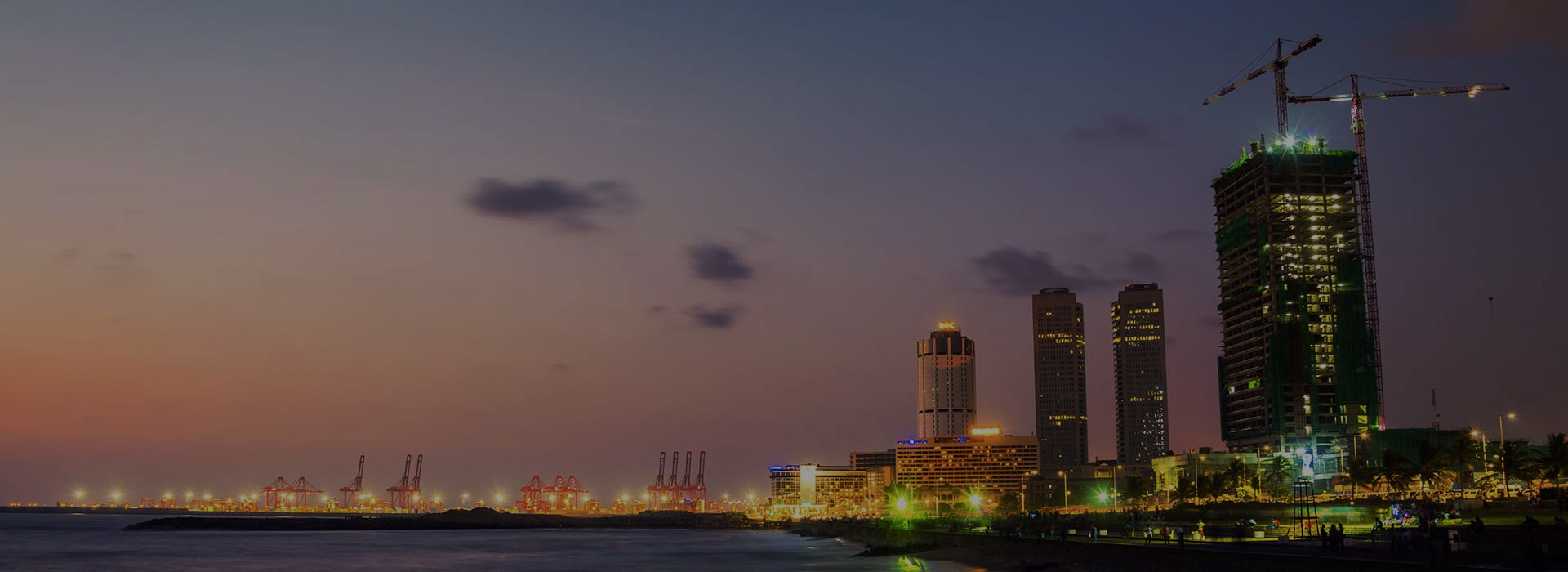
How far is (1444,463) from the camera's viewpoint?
5079 inches

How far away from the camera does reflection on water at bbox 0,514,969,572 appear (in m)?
114

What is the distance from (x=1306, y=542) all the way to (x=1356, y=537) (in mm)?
2698

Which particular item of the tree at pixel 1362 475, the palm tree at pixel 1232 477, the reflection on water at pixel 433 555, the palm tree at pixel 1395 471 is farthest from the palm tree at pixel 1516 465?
the reflection on water at pixel 433 555

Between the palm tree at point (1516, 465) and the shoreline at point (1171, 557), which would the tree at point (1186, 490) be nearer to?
the palm tree at point (1516, 465)

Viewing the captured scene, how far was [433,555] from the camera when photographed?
13838 centimetres

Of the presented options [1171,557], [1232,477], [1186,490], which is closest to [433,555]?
[1171,557]

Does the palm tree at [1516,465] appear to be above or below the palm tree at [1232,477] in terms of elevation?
above

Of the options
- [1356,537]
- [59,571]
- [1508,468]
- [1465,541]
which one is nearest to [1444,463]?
[1508,468]

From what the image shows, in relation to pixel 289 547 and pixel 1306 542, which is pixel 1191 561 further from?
pixel 289 547

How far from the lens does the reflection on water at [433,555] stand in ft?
375

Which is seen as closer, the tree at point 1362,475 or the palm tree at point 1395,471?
the palm tree at point 1395,471

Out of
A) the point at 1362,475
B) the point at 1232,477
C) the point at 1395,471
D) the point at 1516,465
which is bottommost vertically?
the point at 1232,477

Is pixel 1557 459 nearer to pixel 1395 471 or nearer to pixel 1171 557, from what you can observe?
pixel 1395 471

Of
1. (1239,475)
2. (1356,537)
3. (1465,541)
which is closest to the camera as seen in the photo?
(1465,541)
